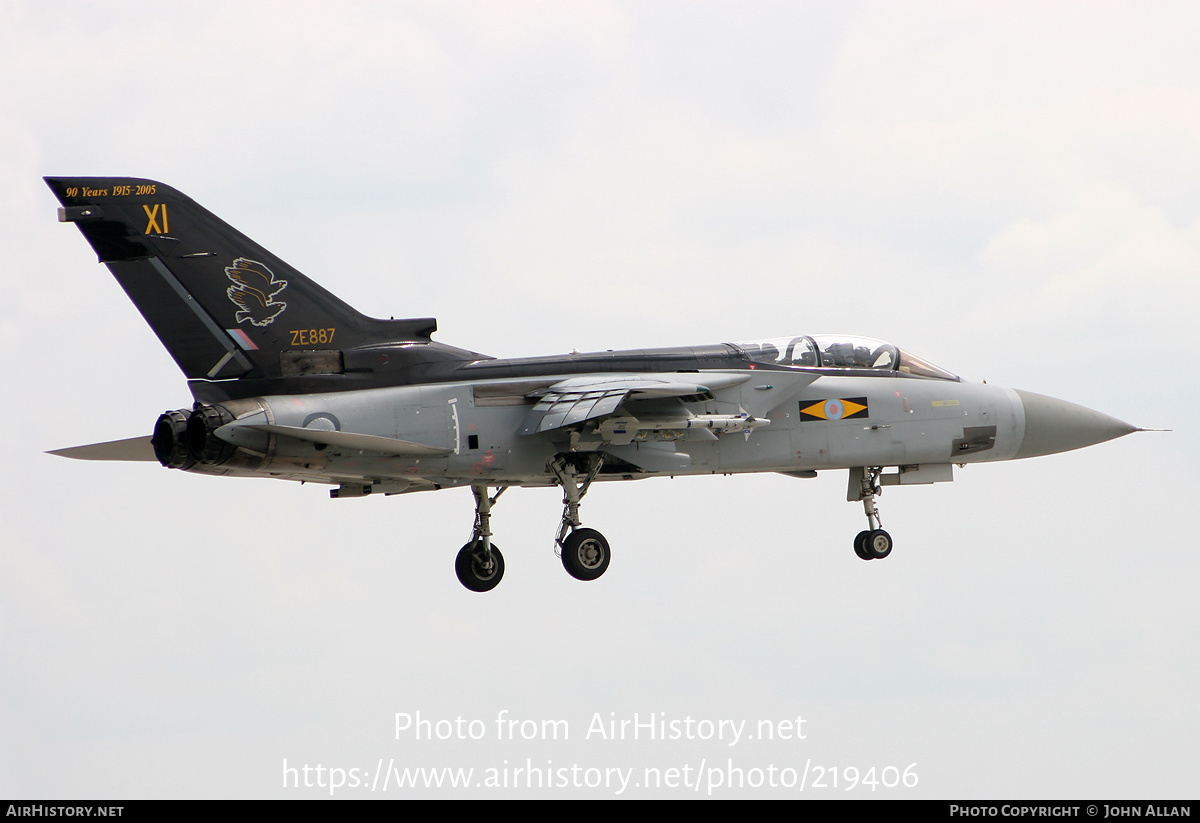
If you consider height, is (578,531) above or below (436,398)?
below

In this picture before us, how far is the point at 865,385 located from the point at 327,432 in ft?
25.6

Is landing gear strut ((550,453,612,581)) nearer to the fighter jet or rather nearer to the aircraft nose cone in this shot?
the fighter jet

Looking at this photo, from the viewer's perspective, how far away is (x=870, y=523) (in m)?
22.6

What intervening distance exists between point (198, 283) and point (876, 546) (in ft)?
33.4

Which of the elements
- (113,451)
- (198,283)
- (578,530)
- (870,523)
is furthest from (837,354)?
(113,451)

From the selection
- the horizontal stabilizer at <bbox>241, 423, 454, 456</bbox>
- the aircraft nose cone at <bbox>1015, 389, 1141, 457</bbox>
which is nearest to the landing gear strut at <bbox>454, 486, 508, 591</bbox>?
the horizontal stabilizer at <bbox>241, 423, 454, 456</bbox>

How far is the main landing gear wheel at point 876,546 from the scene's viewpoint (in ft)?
73.9

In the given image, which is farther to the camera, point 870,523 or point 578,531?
point 870,523

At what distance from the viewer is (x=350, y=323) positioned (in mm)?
19688

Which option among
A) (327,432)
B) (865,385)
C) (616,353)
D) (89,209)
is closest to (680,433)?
(616,353)

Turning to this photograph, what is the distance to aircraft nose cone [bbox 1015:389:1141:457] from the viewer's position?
75.5ft

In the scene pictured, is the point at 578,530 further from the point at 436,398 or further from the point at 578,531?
the point at 436,398

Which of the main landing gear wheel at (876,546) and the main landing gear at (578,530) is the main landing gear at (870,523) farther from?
the main landing gear at (578,530)

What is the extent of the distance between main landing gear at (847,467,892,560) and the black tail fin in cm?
782
